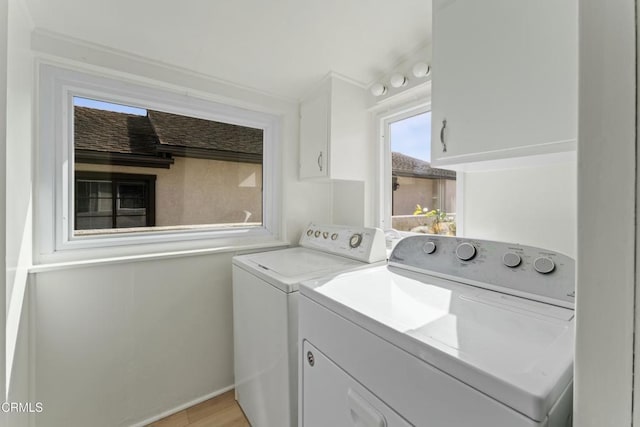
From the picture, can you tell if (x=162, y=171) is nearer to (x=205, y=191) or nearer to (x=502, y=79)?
(x=205, y=191)

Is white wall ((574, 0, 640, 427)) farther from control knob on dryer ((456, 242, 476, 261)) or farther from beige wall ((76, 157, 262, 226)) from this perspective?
beige wall ((76, 157, 262, 226))

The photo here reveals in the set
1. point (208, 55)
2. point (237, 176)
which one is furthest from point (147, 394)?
point (208, 55)

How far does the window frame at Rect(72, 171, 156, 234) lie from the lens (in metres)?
1.47

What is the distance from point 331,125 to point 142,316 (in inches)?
68.6

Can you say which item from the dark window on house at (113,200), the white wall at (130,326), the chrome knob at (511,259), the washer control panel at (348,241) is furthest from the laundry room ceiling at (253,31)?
the chrome knob at (511,259)

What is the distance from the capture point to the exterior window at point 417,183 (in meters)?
1.63

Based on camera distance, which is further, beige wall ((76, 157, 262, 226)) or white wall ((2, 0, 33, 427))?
beige wall ((76, 157, 262, 226))

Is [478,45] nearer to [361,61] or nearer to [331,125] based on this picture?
[361,61]

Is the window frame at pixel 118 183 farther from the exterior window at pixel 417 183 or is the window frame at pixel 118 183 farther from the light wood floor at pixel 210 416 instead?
the exterior window at pixel 417 183

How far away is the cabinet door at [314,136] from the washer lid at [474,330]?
1.07 meters

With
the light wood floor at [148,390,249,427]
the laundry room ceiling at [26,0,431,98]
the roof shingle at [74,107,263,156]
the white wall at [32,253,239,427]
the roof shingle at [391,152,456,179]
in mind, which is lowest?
the light wood floor at [148,390,249,427]

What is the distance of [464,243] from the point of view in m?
1.08

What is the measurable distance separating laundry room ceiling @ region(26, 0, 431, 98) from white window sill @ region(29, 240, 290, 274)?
1.21 m

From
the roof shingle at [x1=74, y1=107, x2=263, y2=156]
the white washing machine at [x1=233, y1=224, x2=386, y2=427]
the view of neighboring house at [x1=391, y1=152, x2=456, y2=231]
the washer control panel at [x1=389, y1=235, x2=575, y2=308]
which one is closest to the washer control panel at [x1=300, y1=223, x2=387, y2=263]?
the white washing machine at [x1=233, y1=224, x2=386, y2=427]
